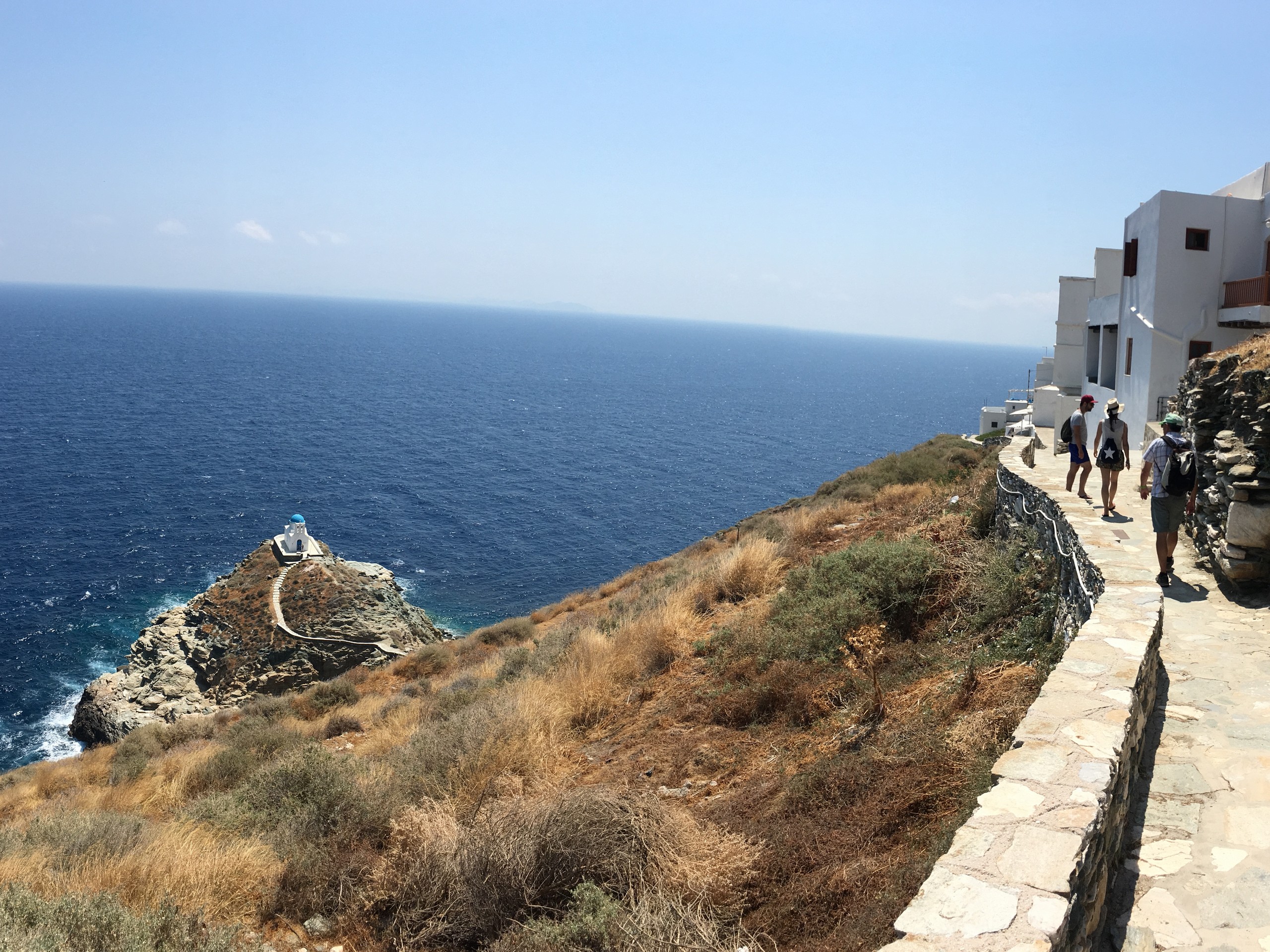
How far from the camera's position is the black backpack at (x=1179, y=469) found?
25.5 feet

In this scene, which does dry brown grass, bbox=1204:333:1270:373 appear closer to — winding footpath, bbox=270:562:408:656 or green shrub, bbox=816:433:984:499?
green shrub, bbox=816:433:984:499

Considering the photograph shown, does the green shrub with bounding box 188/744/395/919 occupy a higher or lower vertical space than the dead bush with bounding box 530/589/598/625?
higher

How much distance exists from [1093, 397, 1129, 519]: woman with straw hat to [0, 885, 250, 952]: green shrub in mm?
9657

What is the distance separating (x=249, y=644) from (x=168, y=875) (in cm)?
2245

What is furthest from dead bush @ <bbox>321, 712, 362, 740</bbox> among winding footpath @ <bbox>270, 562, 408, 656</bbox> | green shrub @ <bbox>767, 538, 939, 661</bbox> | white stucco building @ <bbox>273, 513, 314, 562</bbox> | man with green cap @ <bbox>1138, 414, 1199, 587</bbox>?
white stucco building @ <bbox>273, 513, 314, 562</bbox>

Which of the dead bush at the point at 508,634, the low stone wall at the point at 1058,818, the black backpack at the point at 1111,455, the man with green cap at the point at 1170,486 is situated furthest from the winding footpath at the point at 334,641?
the low stone wall at the point at 1058,818

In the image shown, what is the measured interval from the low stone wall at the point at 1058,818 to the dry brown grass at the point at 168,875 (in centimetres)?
527

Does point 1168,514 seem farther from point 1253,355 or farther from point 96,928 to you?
point 96,928

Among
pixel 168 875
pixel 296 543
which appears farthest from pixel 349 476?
pixel 168 875

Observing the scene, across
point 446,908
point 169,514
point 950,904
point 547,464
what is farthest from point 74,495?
point 950,904

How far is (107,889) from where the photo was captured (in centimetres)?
595

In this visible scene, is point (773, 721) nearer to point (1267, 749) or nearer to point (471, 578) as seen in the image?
point (1267, 749)

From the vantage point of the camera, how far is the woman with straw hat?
9.82 m

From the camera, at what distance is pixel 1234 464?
7496 mm
